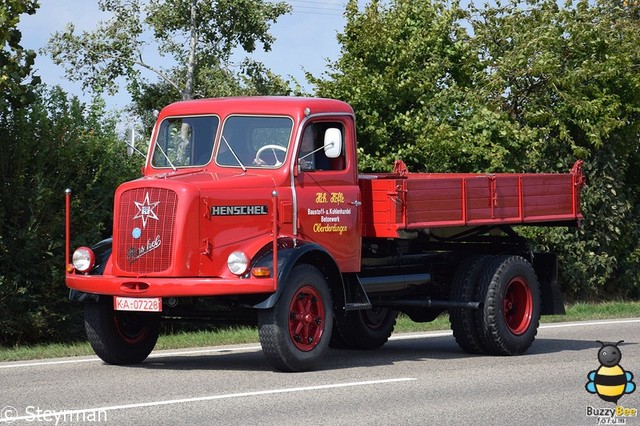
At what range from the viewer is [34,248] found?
701 inches

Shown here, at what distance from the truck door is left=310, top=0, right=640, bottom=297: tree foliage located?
995cm

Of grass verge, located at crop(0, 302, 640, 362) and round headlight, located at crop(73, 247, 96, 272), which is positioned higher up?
round headlight, located at crop(73, 247, 96, 272)

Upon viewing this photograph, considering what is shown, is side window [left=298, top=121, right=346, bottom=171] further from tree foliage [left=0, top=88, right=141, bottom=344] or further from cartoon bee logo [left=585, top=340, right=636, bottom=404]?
Result: tree foliage [left=0, top=88, right=141, bottom=344]

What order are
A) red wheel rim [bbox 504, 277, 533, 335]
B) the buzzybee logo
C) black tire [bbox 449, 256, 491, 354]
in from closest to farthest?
the buzzybee logo → black tire [bbox 449, 256, 491, 354] → red wheel rim [bbox 504, 277, 533, 335]

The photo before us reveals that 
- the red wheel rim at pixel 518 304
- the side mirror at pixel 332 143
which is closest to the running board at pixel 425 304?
the red wheel rim at pixel 518 304

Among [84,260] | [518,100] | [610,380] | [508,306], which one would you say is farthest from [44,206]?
[518,100]

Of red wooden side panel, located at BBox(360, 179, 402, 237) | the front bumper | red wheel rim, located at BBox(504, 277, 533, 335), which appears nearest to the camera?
the front bumper

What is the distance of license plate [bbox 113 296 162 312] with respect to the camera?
40.5ft

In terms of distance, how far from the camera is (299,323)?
495 inches

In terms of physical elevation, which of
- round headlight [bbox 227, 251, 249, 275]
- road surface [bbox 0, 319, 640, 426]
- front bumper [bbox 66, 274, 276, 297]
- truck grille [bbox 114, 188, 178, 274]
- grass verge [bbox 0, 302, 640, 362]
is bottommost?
grass verge [bbox 0, 302, 640, 362]

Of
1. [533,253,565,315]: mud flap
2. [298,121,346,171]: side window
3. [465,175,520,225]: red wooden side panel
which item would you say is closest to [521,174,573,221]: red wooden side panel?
[465,175,520,225]: red wooden side panel

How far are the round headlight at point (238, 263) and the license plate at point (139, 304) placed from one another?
77 cm

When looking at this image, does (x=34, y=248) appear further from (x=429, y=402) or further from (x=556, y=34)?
(x=556, y=34)

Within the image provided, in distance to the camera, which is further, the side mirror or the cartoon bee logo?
the side mirror
